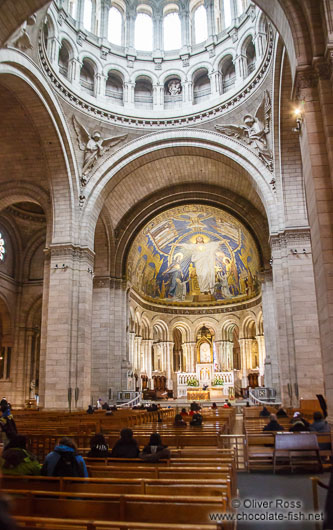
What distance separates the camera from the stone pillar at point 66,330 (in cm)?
1850

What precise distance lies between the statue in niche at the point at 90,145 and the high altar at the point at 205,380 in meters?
17.9

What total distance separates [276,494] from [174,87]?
73.3ft

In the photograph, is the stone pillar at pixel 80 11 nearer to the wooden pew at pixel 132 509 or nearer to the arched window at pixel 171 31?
the arched window at pixel 171 31

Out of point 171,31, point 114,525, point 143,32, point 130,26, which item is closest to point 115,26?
point 130,26

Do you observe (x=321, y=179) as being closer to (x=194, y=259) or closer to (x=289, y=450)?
(x=289, y=450)

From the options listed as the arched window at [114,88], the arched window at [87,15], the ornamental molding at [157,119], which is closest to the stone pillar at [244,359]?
the ornamental molding at [157,119]

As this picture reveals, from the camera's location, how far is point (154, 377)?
36781mm

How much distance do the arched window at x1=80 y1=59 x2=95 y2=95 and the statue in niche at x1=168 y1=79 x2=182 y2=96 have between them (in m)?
4.26

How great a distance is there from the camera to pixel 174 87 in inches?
956

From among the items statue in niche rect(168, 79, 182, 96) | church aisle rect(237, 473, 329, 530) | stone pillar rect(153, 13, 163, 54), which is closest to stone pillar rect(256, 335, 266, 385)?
statue in niche rect(168, 79, 182, 96)

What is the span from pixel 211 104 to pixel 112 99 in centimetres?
528

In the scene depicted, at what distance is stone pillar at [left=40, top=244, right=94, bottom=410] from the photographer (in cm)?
1850

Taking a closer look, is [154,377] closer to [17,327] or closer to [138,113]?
[17,327]

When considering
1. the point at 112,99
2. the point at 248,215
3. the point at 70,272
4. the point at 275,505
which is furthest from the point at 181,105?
the point at 275,505
